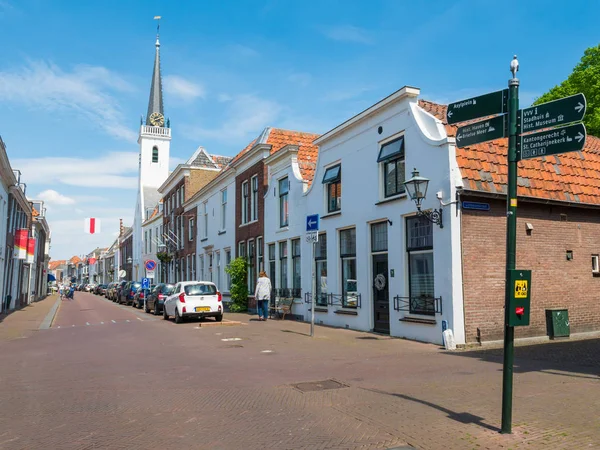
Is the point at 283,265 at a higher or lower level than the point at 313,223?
lower

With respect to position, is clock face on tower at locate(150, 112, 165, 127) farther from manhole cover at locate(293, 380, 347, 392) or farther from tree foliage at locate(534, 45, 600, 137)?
manhole cover at locate(293, 380, 347, 392)

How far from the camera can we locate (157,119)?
240 ft

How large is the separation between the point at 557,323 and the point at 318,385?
7662mm

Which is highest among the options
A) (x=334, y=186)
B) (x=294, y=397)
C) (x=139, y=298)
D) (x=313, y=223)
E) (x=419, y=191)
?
(x=334, y=186)

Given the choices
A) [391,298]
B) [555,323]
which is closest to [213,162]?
[391,298]

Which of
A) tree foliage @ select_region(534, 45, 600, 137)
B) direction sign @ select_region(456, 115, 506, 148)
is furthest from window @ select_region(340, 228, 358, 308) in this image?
tree foliage @ select_region(534, 45, 600, 137)

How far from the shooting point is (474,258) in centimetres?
1228

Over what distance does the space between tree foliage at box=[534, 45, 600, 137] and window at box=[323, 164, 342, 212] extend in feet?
41.3

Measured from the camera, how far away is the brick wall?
40.1 ft

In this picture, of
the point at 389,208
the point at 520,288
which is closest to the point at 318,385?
the point at 520,288

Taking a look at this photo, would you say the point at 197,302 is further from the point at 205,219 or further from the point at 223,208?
the point at 205,219

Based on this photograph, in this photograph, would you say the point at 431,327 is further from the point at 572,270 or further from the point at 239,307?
the point at 239,307

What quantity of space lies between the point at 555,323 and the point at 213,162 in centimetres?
3225

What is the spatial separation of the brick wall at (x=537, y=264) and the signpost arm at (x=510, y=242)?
6795 mm
